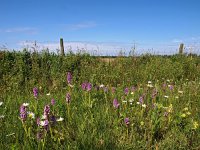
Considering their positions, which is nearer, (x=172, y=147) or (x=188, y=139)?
(x=172, y=147)

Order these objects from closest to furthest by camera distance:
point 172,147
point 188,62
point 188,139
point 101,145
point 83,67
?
point 101,145, point 172,147, point 188,139, point 83,67, point 188,62

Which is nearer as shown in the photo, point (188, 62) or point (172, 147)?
point (172, 147)

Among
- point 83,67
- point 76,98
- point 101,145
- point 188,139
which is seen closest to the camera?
point 101,145

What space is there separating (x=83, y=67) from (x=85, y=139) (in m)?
6.77

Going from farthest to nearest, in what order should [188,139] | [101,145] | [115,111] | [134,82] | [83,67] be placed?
[83,67] → [134,82] → [115,111] → [188,139] → [101,145]

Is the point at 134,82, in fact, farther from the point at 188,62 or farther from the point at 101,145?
the point at 101,145

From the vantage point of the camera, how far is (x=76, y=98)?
416cm

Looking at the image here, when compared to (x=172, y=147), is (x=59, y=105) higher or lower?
higher

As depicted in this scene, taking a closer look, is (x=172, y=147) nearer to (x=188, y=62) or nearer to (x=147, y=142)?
(x=147, y=142)

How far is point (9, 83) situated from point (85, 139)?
5672mm

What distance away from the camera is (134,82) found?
8.32 metres

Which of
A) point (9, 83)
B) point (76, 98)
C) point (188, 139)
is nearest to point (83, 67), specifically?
point (9, 83)

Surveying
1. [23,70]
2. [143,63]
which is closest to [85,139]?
[23,70]

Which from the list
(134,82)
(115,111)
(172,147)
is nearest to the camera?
(172,147)
